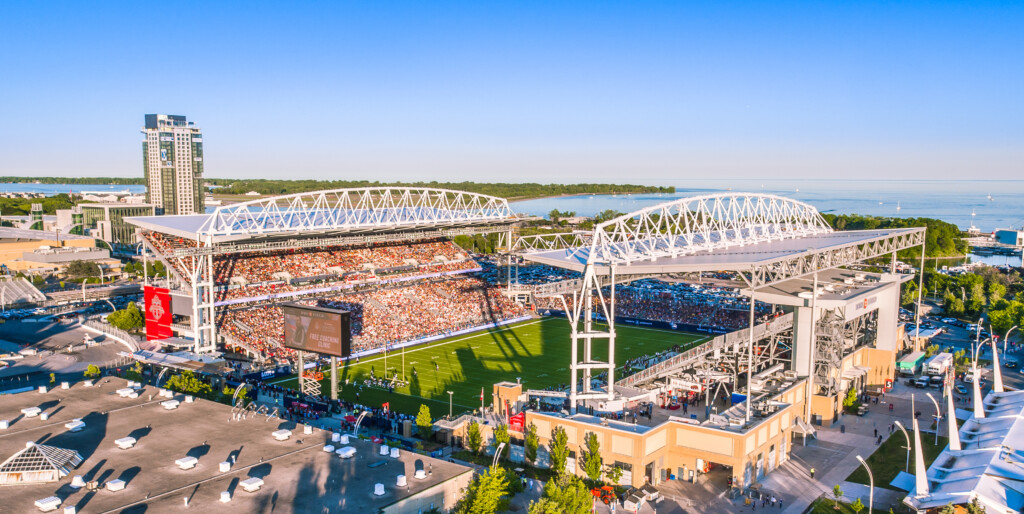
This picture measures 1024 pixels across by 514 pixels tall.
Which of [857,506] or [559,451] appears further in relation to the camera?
[559,451]

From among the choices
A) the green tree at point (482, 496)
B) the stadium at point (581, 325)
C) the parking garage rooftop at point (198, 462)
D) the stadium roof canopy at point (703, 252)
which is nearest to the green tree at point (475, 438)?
the stadium at point (581, 325)

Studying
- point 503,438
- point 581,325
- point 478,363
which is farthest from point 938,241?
point 503,438

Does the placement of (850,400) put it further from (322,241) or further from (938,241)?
(938,241)

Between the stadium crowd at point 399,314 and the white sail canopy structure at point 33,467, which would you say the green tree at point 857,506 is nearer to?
the white sail canopy structure at point 33,467

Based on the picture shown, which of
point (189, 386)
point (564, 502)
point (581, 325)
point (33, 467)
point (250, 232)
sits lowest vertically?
point (581, 325)

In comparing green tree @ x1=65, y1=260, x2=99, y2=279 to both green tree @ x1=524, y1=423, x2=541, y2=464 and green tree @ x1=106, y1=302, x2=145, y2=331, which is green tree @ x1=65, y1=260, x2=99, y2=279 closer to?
green tree @ x1=106, y1=302, x2=145, y2=331
